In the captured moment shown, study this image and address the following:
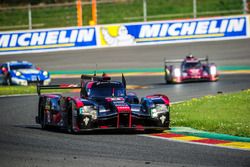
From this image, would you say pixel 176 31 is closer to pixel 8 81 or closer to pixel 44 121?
pixel 8 81

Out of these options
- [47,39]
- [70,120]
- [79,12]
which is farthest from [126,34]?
[70,120]

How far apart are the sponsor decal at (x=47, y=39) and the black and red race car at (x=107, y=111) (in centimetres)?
2637

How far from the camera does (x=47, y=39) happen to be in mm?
45000

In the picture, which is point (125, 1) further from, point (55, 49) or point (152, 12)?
point (55, 49)

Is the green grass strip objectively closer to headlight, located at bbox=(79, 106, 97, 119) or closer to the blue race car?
headlight, located at bbox=(79, 106, 97, 119)

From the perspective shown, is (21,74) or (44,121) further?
(21,74)

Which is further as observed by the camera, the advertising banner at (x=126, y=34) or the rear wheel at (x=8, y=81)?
the advertising banner at (x=126, y=34)

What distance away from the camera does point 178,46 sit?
4575 cm

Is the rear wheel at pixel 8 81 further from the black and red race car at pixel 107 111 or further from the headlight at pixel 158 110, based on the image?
the headlight at pixel 158 110

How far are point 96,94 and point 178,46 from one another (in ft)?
92.2

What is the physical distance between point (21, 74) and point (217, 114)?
1910cm

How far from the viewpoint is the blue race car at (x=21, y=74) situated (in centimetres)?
3728

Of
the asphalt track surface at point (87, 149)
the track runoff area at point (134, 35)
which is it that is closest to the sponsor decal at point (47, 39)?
the track runoff area at point (134, 35)

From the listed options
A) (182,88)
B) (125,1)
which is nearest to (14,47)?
(125,1)
